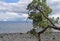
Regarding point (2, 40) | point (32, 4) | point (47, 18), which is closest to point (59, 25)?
point (47, 18)

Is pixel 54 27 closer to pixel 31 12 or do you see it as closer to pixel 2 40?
pixel 31 12

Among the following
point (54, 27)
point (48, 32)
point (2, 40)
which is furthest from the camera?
point (2, 40)

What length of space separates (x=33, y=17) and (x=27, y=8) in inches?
25.5

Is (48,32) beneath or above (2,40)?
above

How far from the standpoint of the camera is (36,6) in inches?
692

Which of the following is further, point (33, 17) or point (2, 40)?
point (2, 40)

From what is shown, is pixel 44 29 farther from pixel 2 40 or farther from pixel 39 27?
pixel 2 40

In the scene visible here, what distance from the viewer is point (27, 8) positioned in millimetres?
17547

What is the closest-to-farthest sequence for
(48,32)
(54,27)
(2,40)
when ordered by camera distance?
(54,27), (48,32), (2,40)

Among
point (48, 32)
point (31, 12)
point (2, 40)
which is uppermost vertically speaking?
point (31, 12)

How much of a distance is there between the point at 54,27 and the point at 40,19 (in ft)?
3.32

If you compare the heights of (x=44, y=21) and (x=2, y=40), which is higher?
(x=44, y=21)

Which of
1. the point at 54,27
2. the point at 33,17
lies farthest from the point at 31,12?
the point at 54,27

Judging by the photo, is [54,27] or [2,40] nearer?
[54,27]
